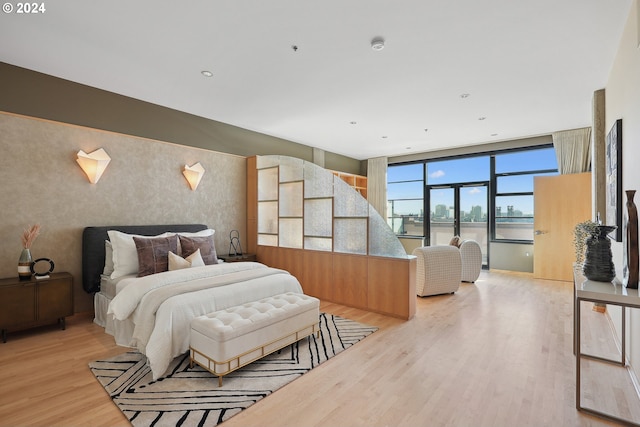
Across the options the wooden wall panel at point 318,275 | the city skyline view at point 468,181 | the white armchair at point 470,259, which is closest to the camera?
the wooden wall panel at point 318,275

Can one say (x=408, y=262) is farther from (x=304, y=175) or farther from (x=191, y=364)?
(x=191, y=364)

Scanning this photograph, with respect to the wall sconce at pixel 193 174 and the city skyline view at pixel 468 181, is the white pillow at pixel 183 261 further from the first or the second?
the city skyline view at pixel 468 181

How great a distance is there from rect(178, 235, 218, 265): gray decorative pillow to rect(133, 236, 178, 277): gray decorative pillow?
188mm

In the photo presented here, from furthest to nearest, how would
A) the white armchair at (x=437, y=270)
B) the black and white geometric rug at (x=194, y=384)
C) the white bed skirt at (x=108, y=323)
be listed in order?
the white armchair at (x=437, y=270), the white bed skirt at (x=108, y=323), the black and white geometric rug at (x=194, y=384)

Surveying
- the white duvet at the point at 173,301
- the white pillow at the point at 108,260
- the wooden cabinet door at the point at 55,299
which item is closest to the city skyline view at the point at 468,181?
the white duvet at the point at 173,301

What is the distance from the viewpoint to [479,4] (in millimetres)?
2268

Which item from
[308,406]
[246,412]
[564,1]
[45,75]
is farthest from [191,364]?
[564,1]

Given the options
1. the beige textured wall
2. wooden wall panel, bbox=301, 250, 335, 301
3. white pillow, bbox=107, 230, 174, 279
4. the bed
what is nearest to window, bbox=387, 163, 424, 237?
wooden wall panel, bbox=301, 250, 335, 301

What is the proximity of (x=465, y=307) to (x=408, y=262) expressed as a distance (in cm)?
124

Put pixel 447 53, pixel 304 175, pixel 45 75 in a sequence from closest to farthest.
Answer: pixel 447 53 → pixel 45 75 → pixel 304 175

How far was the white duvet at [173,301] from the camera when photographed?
2.39 metres

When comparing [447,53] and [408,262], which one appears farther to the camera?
[408,262]

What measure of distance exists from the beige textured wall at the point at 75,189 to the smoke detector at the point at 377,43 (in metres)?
3.16

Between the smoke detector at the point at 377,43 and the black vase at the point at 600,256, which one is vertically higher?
the smoke detector at the point at 377,43
